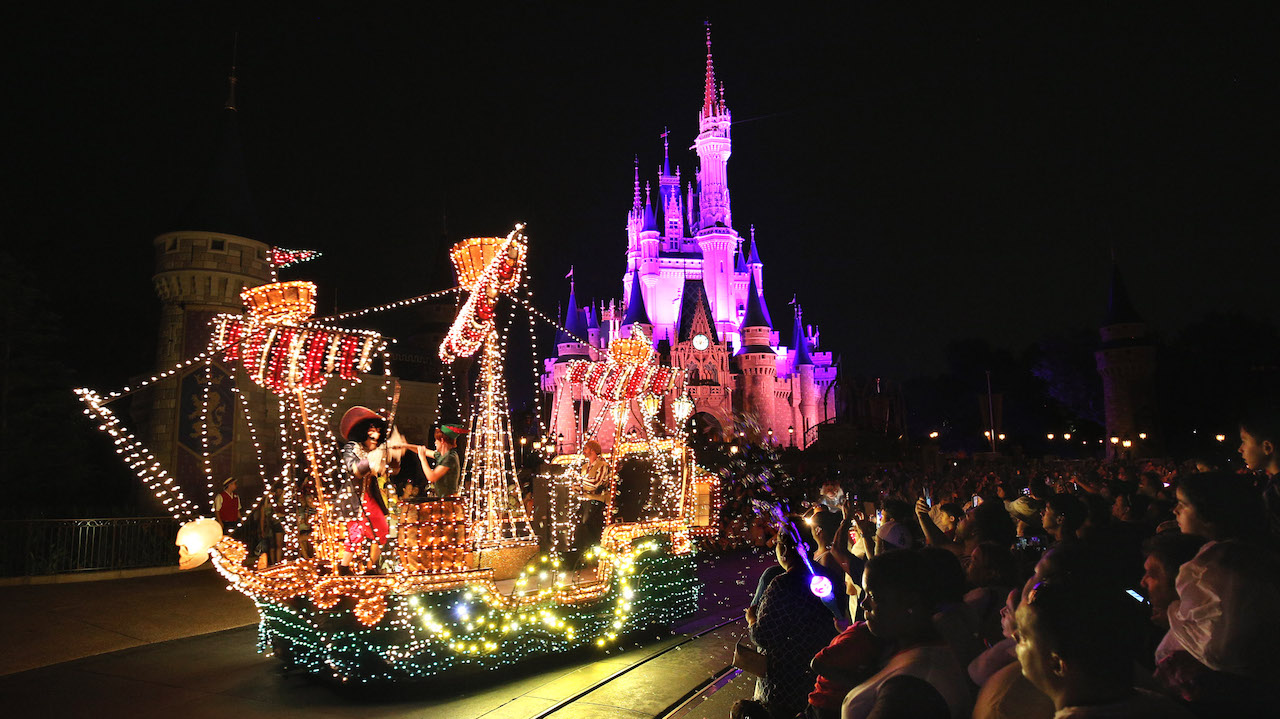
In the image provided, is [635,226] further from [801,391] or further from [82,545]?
[82,545]

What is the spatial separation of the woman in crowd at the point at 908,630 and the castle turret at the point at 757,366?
4323cm

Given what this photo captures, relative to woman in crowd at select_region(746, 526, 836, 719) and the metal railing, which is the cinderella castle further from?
woman in crowd at select_region(746, 526, 836, 719)

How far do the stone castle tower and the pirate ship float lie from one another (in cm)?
4047

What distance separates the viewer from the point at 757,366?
152 feet

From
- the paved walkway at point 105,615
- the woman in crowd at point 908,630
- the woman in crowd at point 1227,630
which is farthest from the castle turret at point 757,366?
the woman in crowd at point 908,630

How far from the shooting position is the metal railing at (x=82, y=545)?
11016 mm

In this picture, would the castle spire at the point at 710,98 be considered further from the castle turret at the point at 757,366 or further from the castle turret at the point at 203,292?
the castle turret at the point at 203,292

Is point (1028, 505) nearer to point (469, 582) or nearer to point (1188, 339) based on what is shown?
point (469, 582)

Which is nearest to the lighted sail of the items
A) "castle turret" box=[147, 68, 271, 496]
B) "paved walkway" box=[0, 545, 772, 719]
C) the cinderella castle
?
"paved walkway" box=[0, 545, 772, 719]

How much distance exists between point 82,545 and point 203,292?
7113mm

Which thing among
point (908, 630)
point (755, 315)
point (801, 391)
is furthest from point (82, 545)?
point (801, 391)

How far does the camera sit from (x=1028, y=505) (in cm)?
642

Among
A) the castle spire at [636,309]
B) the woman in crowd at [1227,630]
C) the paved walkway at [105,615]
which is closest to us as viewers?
the woman in crowd at [1227,630]

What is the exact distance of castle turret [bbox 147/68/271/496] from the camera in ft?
49.4
